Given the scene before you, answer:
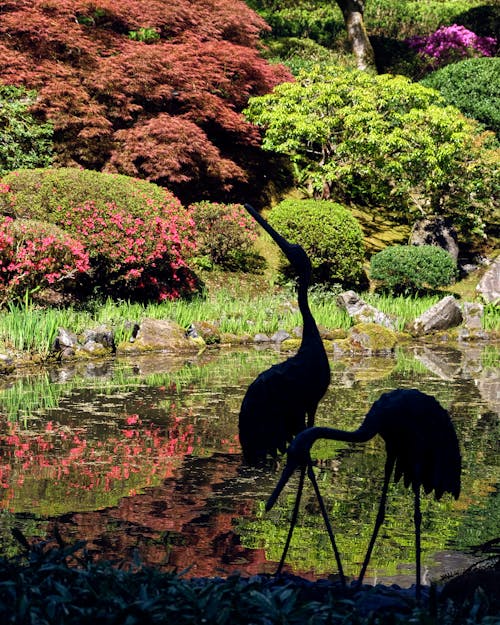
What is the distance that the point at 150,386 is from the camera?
10.3 m

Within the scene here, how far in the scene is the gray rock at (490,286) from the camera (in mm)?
16688

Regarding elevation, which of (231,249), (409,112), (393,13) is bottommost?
(231,249)

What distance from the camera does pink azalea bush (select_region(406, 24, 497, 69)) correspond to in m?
25.8

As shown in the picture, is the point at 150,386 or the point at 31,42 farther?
the point at 31,42

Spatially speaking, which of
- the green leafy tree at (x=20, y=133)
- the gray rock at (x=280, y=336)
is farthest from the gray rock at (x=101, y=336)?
the green leafy tree at (x=20, y=133)

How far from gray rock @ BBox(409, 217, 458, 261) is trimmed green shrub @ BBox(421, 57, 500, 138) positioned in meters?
4.29

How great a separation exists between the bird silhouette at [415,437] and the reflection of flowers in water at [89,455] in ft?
9.77

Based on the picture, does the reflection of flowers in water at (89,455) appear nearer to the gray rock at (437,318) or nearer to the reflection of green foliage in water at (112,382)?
the reflection of green foliage in water at (112,382)

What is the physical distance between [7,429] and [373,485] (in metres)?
3.45

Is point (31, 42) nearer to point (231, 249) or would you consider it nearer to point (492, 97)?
point (231, 249)

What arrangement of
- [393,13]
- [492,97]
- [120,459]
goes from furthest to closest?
[393,13]
[492,97]
[120,459]

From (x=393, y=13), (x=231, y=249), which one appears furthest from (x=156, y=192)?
(x=393, y=13)

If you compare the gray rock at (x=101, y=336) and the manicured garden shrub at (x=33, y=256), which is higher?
the manicured garden shrub at (x=33, y=256)

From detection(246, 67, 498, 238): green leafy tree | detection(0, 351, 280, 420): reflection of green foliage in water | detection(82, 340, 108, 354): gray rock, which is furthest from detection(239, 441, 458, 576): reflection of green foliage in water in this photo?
detection(246, 67, 498, 238): green leafy tree
